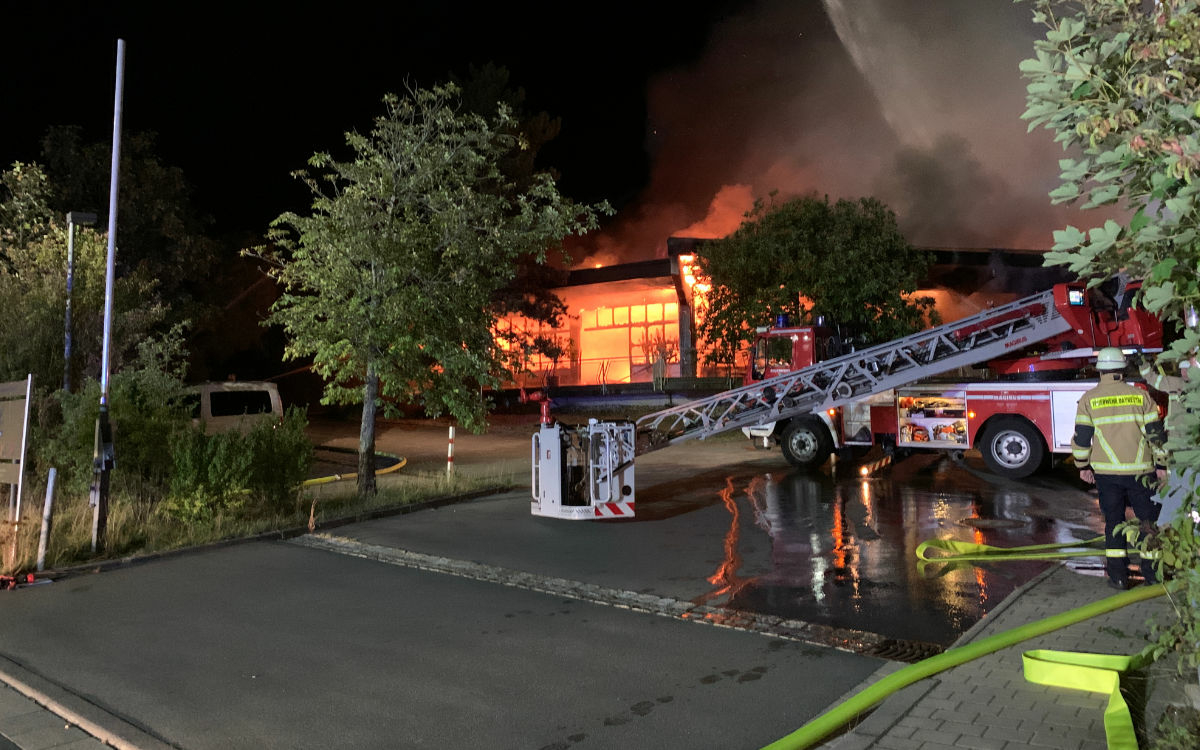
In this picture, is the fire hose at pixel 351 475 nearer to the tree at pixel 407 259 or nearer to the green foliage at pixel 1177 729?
the tree at pixel 407 259

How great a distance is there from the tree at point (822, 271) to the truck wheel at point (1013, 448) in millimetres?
7921

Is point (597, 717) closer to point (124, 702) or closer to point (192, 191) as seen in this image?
point (124, 702)

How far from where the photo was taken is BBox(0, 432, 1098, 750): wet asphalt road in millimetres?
4461

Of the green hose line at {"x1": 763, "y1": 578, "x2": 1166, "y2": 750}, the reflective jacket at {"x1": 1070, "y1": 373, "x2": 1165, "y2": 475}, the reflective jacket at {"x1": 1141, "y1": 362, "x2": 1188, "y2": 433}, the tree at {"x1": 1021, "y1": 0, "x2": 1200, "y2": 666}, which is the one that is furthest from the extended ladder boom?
the tree at {"x1": 1021, "y1": 0, "x2": 1200, "y2": 666}

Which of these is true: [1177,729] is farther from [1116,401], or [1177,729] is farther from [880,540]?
[880,540]

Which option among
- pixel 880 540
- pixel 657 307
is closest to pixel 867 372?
pixel 880 540

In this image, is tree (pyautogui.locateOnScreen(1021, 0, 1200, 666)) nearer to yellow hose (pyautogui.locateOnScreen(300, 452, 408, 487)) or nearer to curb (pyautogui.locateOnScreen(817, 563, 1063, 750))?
curb (pyautogui.locateOnScreen(817, 563, 1063, 750))

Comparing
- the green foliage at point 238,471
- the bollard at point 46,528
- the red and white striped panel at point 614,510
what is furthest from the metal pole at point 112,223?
the red and white striped panel at point 614,510

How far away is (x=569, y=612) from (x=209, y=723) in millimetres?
2748

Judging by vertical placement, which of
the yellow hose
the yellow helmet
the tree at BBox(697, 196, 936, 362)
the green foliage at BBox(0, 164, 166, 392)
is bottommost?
the yellow hose

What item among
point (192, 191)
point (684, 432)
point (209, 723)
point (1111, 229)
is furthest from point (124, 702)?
point (192, 191)

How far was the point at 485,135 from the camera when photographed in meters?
11.5

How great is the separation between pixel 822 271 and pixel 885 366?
827 cm

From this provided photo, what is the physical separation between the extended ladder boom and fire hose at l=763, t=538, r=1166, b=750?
318 inches
